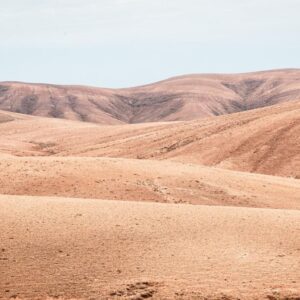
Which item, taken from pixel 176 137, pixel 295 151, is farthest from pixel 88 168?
pixel 176 137

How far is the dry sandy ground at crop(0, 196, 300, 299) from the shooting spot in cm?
1938

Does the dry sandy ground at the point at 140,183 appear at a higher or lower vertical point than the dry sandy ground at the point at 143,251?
higher

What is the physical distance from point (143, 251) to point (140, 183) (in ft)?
43.6

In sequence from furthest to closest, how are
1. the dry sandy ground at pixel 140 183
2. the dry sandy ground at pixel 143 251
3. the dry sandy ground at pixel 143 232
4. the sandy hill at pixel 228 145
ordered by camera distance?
the sandy hill at pixel 228 145 < the dry sandy ground at pixel 140 183 < the dry sandy ground at pixel 143 232 < the dry sandy ground at pixel 143 251

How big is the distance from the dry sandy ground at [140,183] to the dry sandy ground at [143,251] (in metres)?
5.11

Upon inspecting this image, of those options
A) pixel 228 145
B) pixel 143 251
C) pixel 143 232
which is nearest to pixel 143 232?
pixel 143 232

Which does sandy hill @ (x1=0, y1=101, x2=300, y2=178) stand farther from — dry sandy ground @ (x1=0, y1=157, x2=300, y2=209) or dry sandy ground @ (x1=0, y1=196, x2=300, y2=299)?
dry sandy ground @ (x1=0, y1=196, x2=300, y2=299)

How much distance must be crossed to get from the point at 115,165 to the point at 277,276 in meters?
20.9

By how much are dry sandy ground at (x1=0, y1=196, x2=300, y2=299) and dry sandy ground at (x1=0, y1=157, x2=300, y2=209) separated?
16.8 ft

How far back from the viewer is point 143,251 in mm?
22438

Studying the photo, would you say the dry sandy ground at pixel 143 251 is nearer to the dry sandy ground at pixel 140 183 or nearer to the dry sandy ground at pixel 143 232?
the dry sandy ground at pixel 143 232

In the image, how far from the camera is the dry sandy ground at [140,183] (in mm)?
33750

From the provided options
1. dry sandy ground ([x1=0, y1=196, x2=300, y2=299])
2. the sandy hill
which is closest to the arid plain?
dry sandy ground ([x1=0, y1=196, x2=300, y2=299])

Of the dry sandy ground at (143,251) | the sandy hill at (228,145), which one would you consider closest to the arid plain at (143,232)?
the dry sandy ground at (143,251)
